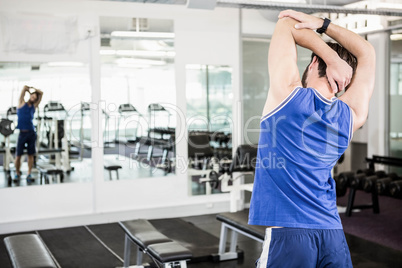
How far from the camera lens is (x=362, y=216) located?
534 centimetres

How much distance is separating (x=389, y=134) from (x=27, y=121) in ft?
14.9

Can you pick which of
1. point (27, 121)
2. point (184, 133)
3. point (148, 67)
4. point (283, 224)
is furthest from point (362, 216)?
point (283, 224)

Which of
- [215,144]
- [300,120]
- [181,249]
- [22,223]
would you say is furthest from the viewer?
[215,144]

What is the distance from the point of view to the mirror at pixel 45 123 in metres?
4.77

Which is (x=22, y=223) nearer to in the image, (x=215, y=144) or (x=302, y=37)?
(x=215, y=144)

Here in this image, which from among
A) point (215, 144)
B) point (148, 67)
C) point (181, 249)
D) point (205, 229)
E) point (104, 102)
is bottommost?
Result: point (205, 229)

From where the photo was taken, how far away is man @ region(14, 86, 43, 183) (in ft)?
15.8

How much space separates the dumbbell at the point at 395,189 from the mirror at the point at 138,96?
7.29 feet

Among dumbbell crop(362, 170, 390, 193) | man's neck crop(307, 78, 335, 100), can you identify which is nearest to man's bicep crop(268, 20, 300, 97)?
man's neck crop(307, 78, 335, 100)

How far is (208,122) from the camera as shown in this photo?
557cm

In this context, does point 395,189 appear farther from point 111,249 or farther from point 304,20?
point 304,20

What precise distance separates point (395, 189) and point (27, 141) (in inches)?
→ 137

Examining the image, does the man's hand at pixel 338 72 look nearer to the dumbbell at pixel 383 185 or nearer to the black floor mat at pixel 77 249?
the black floor mat at pixel 77 249

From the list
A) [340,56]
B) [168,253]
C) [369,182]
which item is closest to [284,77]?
[340,56]
